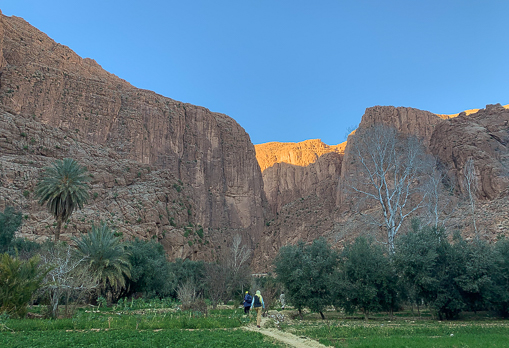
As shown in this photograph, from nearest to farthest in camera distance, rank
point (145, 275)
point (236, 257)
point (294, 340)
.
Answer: point (294, 340) < point (145, 275) < point (236, 257)

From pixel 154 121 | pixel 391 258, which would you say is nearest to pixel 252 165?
pixel 154 121

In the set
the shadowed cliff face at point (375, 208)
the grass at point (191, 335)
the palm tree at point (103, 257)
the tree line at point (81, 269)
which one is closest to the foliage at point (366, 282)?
the grass at point (191, 335)

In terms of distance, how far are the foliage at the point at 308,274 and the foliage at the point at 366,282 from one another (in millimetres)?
977

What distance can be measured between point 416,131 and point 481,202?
29.8m

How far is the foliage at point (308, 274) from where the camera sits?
2483cm

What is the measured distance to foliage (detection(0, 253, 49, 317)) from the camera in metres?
16.2

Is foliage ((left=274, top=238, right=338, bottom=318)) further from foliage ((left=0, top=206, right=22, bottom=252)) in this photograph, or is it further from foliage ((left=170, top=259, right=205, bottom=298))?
foliage ((left=0, top=206, right=22, bottom=252))

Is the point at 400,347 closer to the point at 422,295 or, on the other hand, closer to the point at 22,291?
the point at 422,295

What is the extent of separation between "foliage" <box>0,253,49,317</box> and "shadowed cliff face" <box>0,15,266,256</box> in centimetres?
4111

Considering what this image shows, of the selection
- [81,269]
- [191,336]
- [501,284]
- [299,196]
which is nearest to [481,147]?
[501,284]

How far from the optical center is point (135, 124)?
7400cm

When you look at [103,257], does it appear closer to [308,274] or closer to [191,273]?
[308,274]

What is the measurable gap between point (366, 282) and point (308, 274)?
379 centimetres

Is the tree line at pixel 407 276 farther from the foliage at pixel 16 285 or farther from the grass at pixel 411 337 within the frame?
the foliage at pixel 16 285
